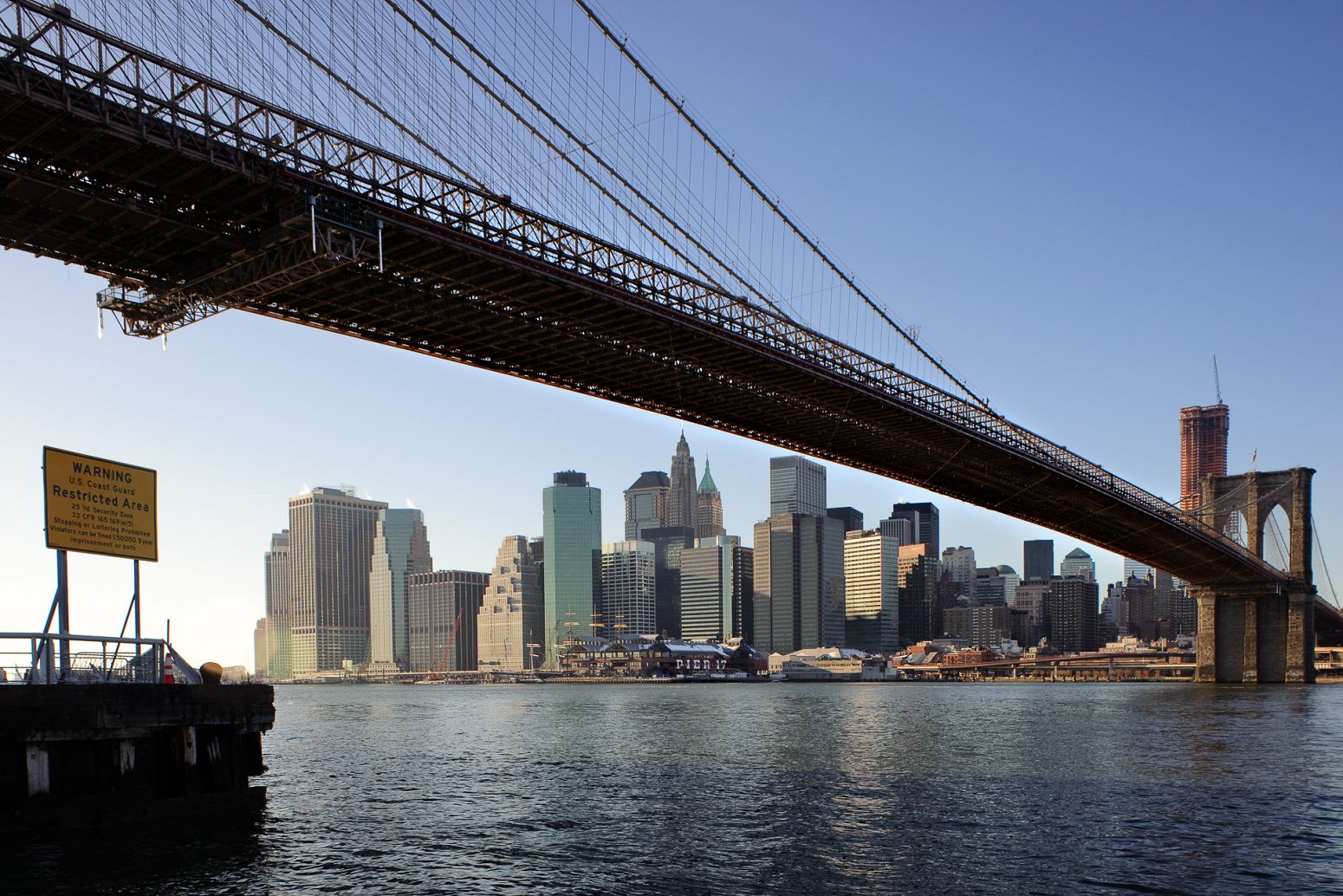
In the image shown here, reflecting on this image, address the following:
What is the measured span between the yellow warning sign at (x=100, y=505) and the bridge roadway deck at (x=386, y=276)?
7.36 m

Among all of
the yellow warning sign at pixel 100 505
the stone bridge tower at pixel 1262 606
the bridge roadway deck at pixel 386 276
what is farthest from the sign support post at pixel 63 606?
the stone bridge tower at pixel 1262 606

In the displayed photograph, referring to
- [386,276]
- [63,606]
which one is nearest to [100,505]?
[63,606]

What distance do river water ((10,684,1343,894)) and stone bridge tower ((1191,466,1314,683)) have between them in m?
64.3

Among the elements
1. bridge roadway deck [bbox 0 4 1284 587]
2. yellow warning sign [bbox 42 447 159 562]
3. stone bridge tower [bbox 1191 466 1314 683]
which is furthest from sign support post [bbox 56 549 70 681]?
stone bridge tower [bbox 1191 466 1314 683]

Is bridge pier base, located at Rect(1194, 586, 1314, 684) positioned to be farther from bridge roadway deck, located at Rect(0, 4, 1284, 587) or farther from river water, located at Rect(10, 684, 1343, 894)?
river water, located at Rect(10, 684, 1343, 894)

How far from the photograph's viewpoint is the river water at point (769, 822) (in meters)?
20.3

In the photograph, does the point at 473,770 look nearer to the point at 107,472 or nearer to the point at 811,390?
the point at 107,472

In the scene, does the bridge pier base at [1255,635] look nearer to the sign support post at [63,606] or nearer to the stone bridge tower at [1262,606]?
the stone bridge tower at [1262,606]

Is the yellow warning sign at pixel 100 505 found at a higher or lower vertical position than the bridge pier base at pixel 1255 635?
higher

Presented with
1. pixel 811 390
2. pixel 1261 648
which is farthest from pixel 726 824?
pixel 1261 648

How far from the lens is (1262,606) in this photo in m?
110

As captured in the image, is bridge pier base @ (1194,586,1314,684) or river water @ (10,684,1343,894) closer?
river water @ (10,684,1343,894)

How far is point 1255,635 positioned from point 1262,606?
2.96 meters

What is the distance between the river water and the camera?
20266 mm
